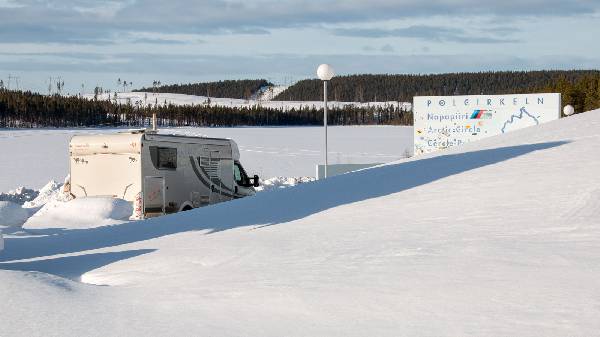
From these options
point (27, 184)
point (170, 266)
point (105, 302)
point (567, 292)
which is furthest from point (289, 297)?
point (27, 184)

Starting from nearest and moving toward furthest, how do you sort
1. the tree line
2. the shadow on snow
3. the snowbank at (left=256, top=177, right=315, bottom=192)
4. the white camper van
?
1. the shadow on snow
2. the white camper van
3. the snowbank at (left=256, top=177, right=315, bottom=192)
4. the tree line

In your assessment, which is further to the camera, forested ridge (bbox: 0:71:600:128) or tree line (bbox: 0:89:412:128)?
tree line (bbox: 0:89:412:128)

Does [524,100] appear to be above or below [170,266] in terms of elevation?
above

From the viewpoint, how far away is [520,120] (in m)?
29.4

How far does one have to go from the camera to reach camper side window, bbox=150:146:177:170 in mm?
18375

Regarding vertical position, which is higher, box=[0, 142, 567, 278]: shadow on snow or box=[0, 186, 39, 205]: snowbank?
box=[0, 142, 567, 278]: shadow on snow

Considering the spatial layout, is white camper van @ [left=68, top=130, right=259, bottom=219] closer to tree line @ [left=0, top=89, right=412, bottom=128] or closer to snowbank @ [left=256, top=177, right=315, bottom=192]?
snowbank @ [left=256, top=177, right=315, bottom=192]

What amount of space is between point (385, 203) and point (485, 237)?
14.7ft

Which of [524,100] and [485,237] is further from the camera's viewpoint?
[524,100]

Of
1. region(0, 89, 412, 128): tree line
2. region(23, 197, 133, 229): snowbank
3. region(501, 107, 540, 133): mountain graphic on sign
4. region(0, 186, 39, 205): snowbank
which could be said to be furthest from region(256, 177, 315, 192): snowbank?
region(0, 89, 412, 128): tree line

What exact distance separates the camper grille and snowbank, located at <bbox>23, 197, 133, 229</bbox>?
2.30 meters

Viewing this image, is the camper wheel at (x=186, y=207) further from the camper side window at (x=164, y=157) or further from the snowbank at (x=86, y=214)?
the snowbank at (x=86, y=214)

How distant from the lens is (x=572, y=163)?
1589cm

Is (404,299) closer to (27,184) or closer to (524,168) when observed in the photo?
(524,168)
